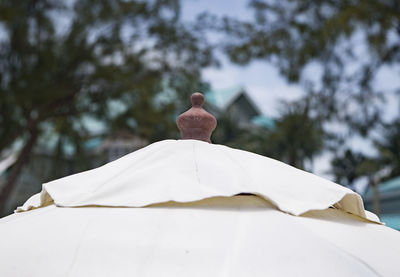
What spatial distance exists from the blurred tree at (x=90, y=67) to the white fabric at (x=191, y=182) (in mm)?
11162

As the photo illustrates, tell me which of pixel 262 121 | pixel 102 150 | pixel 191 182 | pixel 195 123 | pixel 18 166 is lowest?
pixel 191 182

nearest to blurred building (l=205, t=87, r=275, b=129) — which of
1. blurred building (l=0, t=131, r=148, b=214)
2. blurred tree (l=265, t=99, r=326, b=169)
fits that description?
blurred tree (l=265, t=99, r=326, b=169)

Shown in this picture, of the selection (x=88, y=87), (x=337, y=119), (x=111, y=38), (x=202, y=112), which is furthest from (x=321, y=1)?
(x=202, y=112)

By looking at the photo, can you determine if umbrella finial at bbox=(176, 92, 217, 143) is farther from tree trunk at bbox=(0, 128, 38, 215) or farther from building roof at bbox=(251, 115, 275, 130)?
building roof at bbox=(251, 115, 275, 130)

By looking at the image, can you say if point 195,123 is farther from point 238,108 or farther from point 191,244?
point 238,108

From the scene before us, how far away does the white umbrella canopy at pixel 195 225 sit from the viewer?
5.14 feet

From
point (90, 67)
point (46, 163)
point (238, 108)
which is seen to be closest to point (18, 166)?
point (90, 67)

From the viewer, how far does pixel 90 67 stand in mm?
14094

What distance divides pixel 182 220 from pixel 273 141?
2031 centimetres

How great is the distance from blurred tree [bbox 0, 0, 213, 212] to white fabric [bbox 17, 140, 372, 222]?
1116cm

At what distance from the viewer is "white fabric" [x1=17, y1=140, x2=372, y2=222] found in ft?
6.08

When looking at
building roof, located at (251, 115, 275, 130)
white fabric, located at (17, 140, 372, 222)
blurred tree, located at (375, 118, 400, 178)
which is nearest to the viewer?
white fabric, located at (17, 140, 372, 222)

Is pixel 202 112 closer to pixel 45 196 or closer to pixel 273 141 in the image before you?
pixel 45 196

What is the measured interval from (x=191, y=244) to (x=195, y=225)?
0.10m
